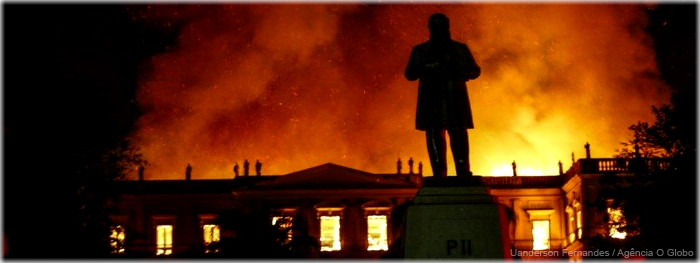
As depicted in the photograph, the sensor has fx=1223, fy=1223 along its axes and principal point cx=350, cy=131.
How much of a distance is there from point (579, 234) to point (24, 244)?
127ft

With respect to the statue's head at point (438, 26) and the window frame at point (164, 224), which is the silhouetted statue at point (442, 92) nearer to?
the statue's head at point (438, 26)

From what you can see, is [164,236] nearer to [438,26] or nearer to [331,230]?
[331,230]

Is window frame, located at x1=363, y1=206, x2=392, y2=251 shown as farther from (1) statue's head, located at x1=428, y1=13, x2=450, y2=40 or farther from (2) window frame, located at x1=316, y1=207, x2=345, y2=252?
(1) statue's head, located at x1=428, y1=13, x2=450, y2=40

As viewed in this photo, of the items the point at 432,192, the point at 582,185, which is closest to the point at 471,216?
the point at 432,192

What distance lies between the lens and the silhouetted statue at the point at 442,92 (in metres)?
14.2

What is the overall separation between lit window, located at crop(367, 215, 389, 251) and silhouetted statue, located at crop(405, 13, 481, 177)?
52.7 metres

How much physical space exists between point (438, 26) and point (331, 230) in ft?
175

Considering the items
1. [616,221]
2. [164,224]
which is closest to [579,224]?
[616,221]

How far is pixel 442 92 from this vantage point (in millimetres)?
14320

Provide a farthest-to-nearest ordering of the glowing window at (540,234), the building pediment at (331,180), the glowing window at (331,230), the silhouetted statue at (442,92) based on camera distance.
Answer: the glowing window at (540,234) < the glowing window at (331,230) < the building pediment at (331,180) < the silhouetted statue at (442,92)

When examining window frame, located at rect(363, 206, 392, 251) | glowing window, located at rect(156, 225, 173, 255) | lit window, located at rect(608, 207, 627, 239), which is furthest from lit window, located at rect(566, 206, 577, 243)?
glowing window, located at rect(156, 225, 173, 255)

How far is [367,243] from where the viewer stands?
67.2 meters

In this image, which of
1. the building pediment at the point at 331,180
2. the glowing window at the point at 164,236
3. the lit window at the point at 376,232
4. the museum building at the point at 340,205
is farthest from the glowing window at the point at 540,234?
the glowing window at the point at 164,236

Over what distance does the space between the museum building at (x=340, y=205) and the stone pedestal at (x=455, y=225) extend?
47.3 metres
